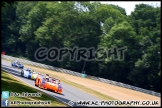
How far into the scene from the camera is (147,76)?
246 ft

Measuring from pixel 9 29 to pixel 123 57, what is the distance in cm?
3660

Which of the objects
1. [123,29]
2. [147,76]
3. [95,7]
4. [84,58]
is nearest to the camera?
[147,76]

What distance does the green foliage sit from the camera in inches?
3024

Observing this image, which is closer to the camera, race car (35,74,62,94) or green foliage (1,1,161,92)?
race car (35,74,62,94)

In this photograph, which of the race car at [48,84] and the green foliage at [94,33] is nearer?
the race car at [48,84]

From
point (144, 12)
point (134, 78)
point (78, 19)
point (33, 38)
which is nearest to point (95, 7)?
point (78, 19)

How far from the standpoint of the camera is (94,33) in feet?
289

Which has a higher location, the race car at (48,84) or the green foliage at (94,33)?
the green foliage at (94,33)

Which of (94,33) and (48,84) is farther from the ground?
(94,33)

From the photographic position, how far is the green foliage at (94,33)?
76800 mm

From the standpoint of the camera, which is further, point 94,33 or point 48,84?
point 94,33

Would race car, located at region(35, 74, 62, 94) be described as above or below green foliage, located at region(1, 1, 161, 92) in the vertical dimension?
below

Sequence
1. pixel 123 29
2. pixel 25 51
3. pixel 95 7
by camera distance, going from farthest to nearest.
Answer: pixel 25 51, pixel 95 7, pixel 123 29

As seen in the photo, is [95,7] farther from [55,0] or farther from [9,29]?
[9,29]
